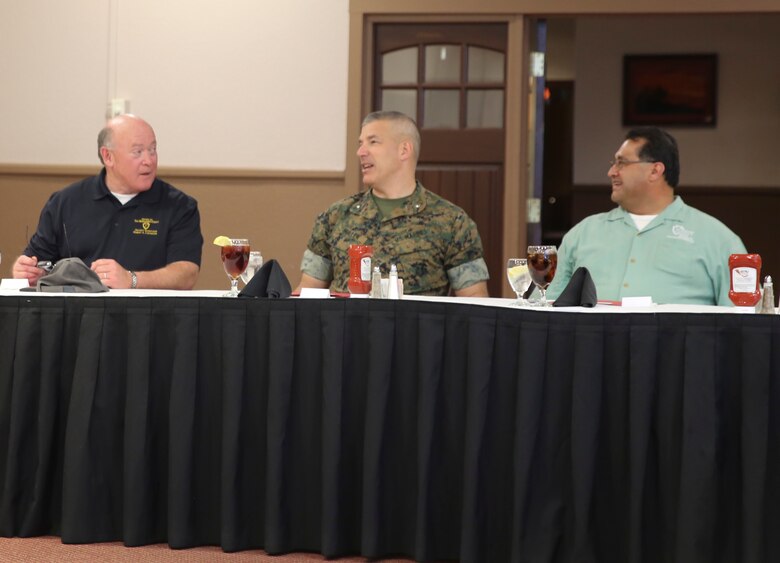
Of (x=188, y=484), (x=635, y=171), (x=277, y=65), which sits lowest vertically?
(x=188, y=484)

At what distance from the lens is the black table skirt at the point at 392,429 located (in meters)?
2.51

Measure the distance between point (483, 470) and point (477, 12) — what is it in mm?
3362

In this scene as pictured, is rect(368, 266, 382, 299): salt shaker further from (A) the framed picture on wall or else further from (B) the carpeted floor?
(A) the framed picture on wall

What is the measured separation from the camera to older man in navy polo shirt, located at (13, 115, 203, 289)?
4000 millimetres

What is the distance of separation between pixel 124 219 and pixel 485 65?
233cm

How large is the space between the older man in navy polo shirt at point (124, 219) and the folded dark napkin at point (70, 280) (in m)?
0.88

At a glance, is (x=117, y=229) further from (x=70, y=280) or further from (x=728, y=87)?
(x=728, y=87)

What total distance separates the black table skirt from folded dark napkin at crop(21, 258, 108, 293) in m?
0.13

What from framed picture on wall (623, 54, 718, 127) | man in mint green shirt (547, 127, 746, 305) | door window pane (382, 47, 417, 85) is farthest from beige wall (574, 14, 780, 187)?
man in mint green shirt (547, 127, 746, 305)

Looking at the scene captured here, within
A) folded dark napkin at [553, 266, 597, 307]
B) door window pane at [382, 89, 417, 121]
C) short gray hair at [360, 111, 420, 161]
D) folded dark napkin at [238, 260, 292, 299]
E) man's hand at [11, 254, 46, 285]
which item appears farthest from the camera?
door window pane at [382, 89, 417, 121]

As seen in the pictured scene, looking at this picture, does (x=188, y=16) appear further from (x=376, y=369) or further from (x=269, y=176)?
(x=376, y=369)

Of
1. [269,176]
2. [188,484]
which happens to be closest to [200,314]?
[188,484]

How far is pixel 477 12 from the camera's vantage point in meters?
5.47

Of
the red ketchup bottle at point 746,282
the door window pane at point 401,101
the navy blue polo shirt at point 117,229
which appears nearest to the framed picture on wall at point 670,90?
the door window pane at point 401,101
